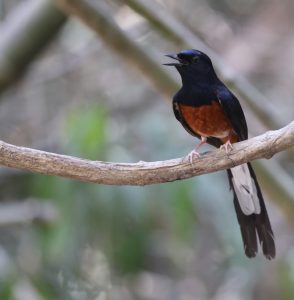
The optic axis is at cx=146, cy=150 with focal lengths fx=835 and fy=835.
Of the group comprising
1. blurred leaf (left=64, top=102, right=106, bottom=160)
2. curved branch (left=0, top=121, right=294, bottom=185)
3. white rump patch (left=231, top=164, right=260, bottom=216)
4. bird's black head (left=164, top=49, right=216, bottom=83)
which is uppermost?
bird's black head (left=164, top=49, right=216, bottom=83)

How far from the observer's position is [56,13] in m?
4.94

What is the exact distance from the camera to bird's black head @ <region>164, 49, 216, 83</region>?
13.0 ft

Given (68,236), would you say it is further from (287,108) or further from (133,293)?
(287,108)

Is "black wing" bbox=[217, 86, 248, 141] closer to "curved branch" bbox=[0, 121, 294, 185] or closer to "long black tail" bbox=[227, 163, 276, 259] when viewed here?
"long black tail" bbox=[227, 163, 276, 259]

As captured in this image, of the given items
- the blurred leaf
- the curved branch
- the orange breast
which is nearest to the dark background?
the blurred leaf

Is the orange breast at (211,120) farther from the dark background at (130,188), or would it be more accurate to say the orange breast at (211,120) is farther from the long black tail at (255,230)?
the dark background at (130,188)

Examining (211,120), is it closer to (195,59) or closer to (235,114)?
(235,114)

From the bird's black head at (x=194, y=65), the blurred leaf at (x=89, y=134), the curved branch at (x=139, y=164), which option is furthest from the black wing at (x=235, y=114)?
the blurred leaf at (x=89, y=134)

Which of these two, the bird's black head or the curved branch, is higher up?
the bird's black head

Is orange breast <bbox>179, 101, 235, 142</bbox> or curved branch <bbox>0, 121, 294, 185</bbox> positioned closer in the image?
curved branch <bbox>0, 121, 294, 185</bbox>

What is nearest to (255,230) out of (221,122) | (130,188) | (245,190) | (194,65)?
(245,190)

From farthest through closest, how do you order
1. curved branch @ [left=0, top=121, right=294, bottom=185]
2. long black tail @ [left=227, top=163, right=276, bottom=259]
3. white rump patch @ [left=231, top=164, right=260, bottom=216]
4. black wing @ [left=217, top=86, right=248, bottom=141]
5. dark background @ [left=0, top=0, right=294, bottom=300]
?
dark background @ [left=0, top=0, right=294, bottom=300] → white rump patch @ [left=231, top=164, right=260, bottom=216] → long black tail @ [left=227, top=163, right=276, bottom=259] → black wing @ [left=217, top=86, right=248, bottom=141] → curved branch @ [left=0, top=121, right=294, bottom=185]

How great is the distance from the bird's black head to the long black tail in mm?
507

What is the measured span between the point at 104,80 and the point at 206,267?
1933 mm
